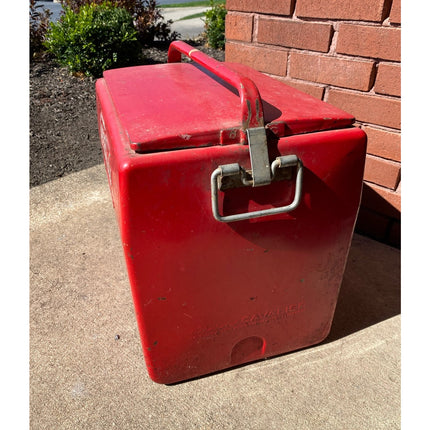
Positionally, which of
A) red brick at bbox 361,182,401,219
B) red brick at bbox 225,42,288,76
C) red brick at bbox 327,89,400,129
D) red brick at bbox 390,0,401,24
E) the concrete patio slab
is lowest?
the concrete patio slab

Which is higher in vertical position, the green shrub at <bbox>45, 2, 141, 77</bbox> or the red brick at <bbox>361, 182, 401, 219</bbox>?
the green shrub at <bbox>45, 2, 141, 77</bbox>

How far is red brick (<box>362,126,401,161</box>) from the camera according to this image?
1847mm

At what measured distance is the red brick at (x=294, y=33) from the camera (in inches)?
73.2

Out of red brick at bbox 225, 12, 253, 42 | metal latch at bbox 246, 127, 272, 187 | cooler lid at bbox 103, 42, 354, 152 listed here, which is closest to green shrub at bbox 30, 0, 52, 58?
red brick at bbox 225, 12, 253, 42

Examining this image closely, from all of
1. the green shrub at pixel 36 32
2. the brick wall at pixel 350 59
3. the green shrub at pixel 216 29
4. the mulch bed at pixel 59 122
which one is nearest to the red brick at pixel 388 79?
the brick wall at pixel 350 59

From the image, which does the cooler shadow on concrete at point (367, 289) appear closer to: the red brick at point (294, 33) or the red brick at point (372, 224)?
the red brick at point (372, 224)

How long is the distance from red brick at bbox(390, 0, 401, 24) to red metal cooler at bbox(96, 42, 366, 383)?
63cm

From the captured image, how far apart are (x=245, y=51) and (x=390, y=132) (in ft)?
2.87

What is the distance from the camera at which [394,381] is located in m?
1.43

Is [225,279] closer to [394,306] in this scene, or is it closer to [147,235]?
[147,235]

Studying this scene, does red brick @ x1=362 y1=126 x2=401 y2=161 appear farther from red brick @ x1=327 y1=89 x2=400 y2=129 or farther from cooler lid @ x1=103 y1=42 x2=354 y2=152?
cooler lid @ x1=103 y1=42 x2=354 y2=152

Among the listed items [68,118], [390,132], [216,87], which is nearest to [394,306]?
[390,132]

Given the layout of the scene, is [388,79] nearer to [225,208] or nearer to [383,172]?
[383,172]

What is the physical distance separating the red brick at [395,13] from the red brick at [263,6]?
469 mm
